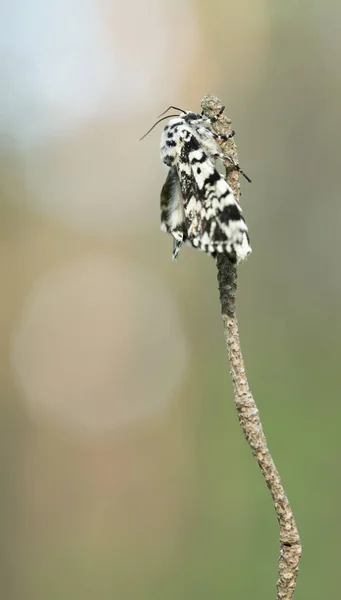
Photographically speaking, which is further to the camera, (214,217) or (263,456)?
(214,217)

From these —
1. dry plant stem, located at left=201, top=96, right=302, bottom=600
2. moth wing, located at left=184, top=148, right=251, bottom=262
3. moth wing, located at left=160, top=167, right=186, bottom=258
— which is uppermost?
moth wing, located at left=160, top=167, right=186, bottom=258

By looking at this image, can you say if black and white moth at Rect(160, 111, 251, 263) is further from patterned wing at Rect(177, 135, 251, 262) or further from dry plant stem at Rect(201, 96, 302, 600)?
dry plant stem at Rect(201, 96, 302, 600)

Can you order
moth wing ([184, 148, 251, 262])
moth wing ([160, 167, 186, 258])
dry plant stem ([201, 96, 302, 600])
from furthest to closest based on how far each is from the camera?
moth wing ([160, 167, 186, 258]) → moth wing ([184, 148, 251, 262]) → dry plant stem ([201, 96, 302, 600])

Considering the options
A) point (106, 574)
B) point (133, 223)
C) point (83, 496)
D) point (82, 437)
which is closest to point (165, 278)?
point (133, 223)

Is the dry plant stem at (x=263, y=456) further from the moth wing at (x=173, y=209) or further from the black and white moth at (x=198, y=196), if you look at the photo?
the moth wing at (x=173, y=209)

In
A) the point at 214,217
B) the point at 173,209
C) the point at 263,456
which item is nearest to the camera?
the point at 263,456

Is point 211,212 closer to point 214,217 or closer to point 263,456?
point 214,217

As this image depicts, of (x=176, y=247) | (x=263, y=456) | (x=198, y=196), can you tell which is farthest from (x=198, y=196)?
(x=263, y=456)

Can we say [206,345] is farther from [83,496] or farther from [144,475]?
[83,496]

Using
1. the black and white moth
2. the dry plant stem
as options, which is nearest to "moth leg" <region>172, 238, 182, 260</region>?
the black and white moth

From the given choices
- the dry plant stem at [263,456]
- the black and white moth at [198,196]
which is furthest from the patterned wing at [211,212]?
the dry plant stem at [263,456]
